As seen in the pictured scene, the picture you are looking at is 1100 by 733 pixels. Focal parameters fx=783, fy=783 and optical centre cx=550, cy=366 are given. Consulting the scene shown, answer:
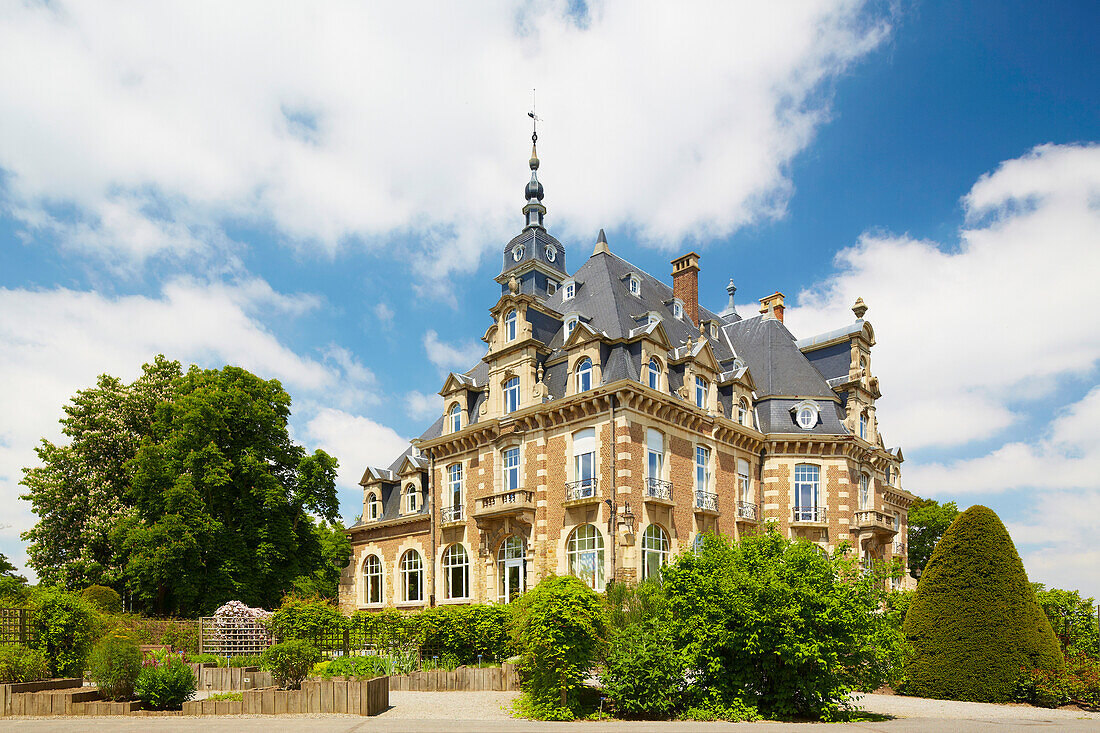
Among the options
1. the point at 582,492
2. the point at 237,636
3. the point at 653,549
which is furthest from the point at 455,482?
the point at 237,636

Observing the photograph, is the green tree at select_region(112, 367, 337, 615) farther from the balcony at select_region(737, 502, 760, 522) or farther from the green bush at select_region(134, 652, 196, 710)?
the balcony at select_region(737, 502, 760, 522)

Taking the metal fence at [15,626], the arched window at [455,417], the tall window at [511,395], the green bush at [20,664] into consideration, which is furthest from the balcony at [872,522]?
the metal fence at [15,626]

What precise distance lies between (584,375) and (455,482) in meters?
8.82

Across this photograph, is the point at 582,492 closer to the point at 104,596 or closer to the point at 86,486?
the point at 104,596

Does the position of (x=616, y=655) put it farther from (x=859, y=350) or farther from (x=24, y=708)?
(x=859, y=350)

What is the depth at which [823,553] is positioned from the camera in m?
16.3

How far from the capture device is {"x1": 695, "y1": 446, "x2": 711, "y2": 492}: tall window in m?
30.4

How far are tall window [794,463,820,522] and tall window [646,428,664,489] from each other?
7365mm

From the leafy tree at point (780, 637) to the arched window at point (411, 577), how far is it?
74.0 feet

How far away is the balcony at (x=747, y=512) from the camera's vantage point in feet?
103

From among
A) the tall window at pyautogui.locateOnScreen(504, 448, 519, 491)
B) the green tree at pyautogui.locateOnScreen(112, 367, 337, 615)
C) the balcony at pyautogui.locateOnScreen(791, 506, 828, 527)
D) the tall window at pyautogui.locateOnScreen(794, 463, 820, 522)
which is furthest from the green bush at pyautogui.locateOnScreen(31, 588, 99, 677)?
the tall window at pyautogui.locateOnScreen(794, 463, 820, 522)

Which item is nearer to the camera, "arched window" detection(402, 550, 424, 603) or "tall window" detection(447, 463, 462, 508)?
"tall window" detection(447, 463, 462, 508)

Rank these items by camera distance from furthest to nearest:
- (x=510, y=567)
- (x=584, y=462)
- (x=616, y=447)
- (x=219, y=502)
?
(x=219, y=502) < (x=510, y=567) < (x=584, y=462) < (x=616, y=447)

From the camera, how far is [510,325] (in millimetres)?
32344
